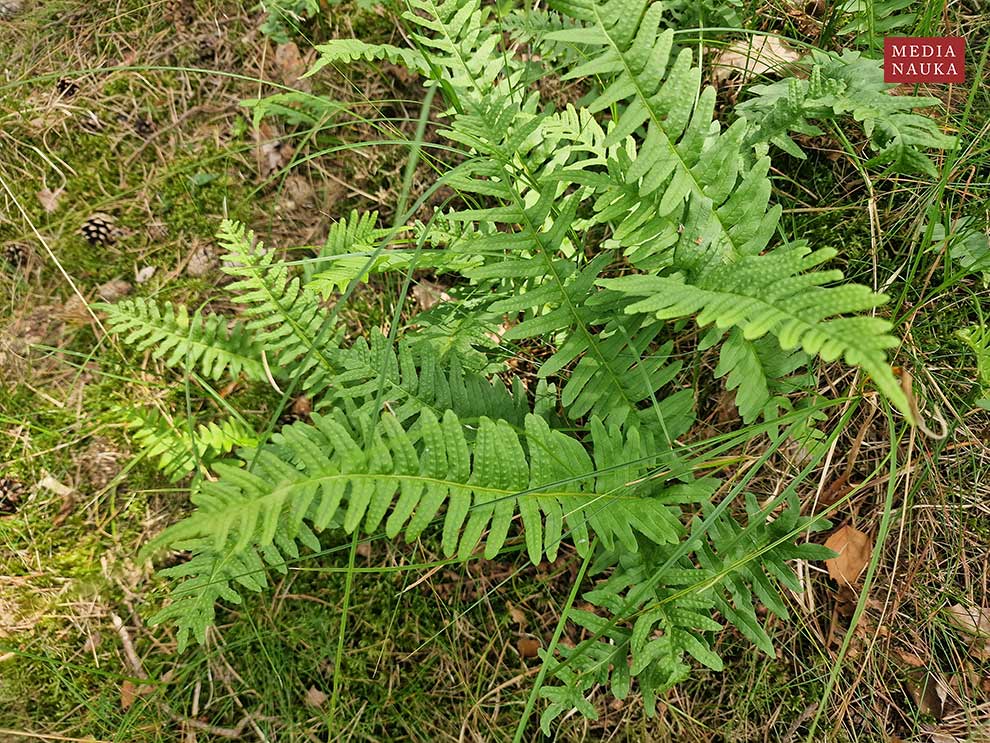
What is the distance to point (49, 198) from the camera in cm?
347

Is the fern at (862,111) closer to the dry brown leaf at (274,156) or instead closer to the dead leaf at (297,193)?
the dead leaf at (297,193)

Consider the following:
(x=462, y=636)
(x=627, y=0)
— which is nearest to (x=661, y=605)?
(x=462, y=636)

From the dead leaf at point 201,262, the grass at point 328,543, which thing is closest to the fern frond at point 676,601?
the grass at point 328,543

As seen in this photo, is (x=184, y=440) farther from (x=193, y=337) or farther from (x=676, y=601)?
(x=676, y=601)

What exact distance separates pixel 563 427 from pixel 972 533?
1.55 m

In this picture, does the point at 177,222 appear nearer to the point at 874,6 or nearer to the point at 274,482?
the point at 274,482

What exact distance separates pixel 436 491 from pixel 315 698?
1584 mm

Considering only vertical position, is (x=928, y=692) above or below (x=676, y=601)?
below

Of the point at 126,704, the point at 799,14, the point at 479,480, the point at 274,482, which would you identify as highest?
the point at 799,14

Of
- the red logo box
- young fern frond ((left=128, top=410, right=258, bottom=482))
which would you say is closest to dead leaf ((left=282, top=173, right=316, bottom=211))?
young fern frond ((left=128, top=410, right=258, bottom=482))

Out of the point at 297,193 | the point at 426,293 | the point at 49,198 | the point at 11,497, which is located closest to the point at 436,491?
the point at 426,293

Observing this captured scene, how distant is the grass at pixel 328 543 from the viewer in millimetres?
2514

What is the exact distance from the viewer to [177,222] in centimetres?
335

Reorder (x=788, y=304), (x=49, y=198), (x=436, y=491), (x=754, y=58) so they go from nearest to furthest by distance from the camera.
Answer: (x=788, y=304), (x=436, y=491), (x=754, y=58), (x=49, y=198)
